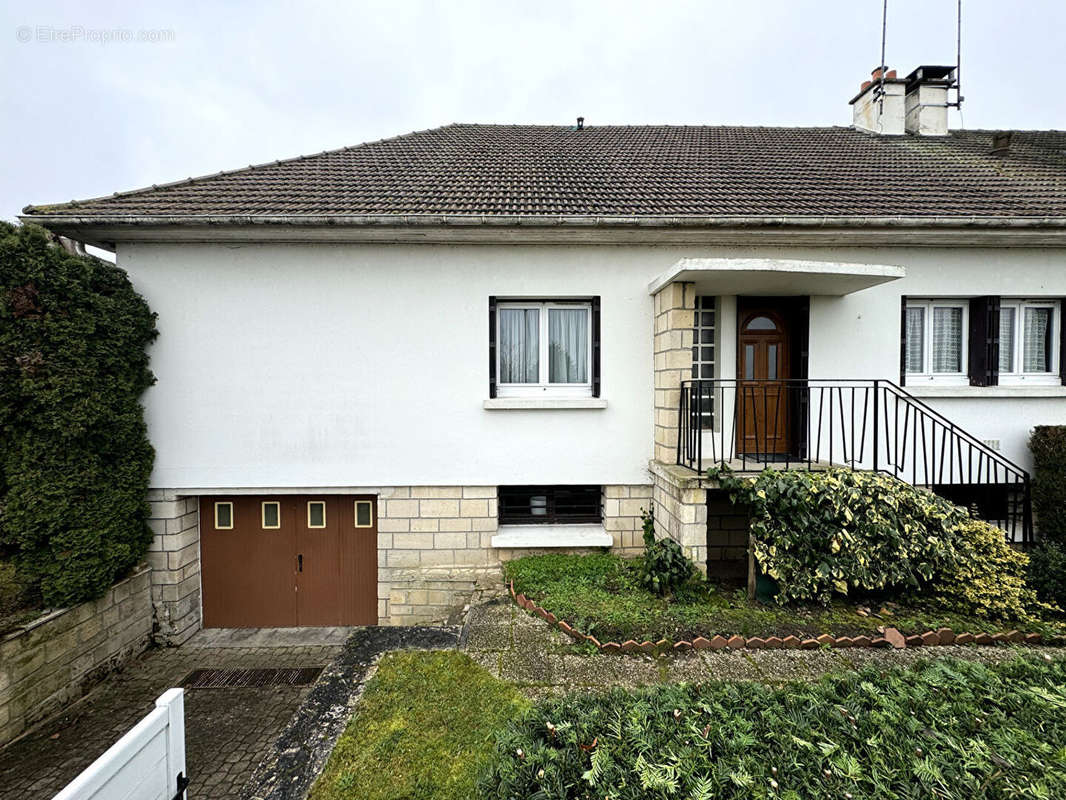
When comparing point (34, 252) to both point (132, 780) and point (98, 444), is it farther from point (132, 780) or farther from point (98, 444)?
point (132, 780)

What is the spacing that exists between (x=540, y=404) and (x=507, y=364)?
783mm

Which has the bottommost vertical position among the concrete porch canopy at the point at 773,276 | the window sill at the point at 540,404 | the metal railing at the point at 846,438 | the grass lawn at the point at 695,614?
the grass lawn at the point at 695,614

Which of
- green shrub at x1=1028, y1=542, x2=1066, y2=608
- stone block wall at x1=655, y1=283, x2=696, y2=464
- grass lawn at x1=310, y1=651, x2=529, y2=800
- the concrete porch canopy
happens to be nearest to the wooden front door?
the concrete porch canopy

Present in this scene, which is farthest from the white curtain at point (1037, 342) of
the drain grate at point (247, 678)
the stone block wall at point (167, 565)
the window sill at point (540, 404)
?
the stone block wall at point (167, 565)

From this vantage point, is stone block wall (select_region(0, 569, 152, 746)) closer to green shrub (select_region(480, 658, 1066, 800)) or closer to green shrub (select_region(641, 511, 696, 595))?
green shrub (select_region(480, 658, 1066, 800))

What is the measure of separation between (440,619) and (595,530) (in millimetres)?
2405

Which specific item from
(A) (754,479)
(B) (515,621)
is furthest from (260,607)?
(A) (754,479)

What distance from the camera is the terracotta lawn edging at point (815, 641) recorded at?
4.09 metres

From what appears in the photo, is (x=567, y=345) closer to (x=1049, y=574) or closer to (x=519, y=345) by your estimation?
(x=519, y=345)

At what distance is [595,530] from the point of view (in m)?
6.27

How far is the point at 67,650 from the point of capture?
476cm

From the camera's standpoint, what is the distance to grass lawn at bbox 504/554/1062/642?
4316 millimetres

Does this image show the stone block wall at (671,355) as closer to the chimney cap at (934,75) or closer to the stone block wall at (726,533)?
the stone block wall at (726,533)

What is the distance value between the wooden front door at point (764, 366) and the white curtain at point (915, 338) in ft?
5.87
